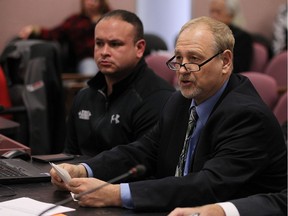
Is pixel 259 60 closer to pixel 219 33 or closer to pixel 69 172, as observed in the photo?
pixel 219 33

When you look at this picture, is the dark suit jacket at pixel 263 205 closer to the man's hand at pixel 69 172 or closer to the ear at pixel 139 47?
the man's hand at pixel 69 172

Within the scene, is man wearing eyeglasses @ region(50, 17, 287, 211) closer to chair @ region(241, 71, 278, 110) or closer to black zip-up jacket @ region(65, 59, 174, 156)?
black zip-up jacket @ region(65, 59, 174, 156)

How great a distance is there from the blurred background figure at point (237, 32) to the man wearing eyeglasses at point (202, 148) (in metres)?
3.08

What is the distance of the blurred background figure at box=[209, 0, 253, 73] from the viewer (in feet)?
19.0

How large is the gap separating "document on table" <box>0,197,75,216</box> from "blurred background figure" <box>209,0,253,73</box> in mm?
3564

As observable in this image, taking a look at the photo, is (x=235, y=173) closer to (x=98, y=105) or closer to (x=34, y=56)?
(x=98, y=105)

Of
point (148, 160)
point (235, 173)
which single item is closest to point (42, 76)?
point (148, 160)

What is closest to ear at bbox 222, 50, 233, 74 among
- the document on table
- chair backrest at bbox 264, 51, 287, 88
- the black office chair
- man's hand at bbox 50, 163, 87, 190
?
man's hand at bbox 50, 163, 87, 190

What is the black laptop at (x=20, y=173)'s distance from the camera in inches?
97.3

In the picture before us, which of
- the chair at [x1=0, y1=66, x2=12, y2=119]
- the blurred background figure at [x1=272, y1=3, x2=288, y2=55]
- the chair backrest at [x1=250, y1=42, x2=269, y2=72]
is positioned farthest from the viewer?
the blurred background figure at [x1=272, y1=3, x2=288, y2=55]

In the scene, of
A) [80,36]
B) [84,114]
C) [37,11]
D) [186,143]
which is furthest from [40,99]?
[186,143]

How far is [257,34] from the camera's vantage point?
776 cm

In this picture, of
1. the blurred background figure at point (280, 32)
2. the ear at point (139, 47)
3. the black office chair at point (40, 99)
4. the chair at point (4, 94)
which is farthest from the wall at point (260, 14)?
the ear at point (139, 47)

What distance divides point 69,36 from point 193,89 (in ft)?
14.8
